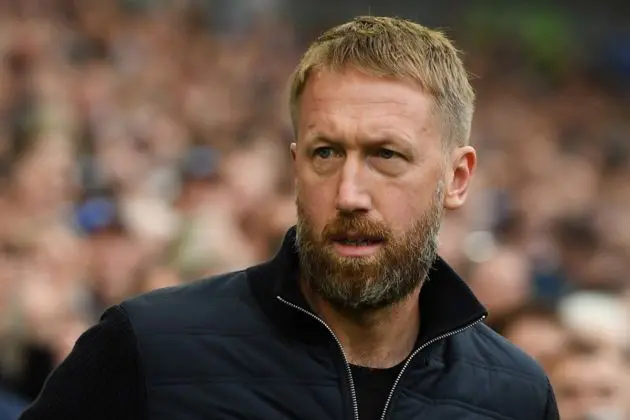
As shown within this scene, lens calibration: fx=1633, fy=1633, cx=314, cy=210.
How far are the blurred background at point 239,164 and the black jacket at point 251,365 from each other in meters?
0.86

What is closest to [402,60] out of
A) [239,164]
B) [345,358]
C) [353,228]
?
[353,228]

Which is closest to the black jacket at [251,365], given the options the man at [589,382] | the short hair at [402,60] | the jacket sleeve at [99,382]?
the jacket sleeve at [99,382]

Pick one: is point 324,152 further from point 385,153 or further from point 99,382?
point 99,382

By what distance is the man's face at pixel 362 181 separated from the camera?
10.4ft

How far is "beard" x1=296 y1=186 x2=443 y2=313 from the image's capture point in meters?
3.19

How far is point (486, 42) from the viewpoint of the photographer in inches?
514

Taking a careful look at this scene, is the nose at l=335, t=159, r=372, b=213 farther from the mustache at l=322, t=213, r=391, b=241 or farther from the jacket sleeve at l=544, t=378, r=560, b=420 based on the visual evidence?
the jacket sleeve at l=544, t=378, r=560, b=420

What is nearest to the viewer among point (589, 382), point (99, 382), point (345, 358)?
point (99, 382)

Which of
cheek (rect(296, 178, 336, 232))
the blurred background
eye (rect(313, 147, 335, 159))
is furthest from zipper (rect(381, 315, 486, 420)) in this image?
the blurred background

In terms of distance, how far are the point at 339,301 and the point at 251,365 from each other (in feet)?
0.71

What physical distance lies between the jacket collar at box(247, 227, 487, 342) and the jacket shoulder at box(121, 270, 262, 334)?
1.4 inches

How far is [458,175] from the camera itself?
344cm

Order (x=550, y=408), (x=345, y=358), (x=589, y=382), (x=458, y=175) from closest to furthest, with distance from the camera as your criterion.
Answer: (x=345, y=358), (x=458, y=175), (x=550, y=408), (x=589, y=382)

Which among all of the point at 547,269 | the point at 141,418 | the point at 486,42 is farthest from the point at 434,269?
the point at 486,42
